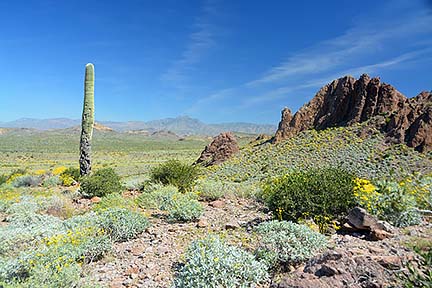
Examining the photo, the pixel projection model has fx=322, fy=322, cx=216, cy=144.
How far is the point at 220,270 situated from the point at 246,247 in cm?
153

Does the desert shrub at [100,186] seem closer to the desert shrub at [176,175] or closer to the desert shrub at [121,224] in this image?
the desert shrub at [176,175]

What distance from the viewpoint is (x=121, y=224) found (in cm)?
661

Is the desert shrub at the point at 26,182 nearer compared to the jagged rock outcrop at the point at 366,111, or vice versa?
the desert shrub at the point at 26,182

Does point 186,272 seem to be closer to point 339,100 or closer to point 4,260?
point 4,260

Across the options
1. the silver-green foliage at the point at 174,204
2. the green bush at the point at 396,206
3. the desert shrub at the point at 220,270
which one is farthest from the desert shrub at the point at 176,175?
the desert shrub at the point at 220,270

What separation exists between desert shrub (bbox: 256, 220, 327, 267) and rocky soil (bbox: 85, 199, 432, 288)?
0.19 meters

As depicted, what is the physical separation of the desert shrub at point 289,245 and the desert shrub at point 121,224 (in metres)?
2.79

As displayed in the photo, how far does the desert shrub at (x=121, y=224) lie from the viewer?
21.3 ft

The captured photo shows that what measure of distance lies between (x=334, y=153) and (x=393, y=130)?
4253 millimetres

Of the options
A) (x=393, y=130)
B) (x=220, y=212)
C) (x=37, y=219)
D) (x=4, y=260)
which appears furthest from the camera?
(x=393, y=130)

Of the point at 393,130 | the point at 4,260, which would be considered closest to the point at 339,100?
the point at 393,130

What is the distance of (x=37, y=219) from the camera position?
8023mm

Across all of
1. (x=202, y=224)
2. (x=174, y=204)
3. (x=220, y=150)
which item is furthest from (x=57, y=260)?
(x=220, y=150)

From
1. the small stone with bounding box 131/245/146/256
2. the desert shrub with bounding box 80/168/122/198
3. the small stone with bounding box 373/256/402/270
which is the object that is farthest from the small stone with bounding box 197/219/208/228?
the desert shrub with bounding box 80/168/122/198
